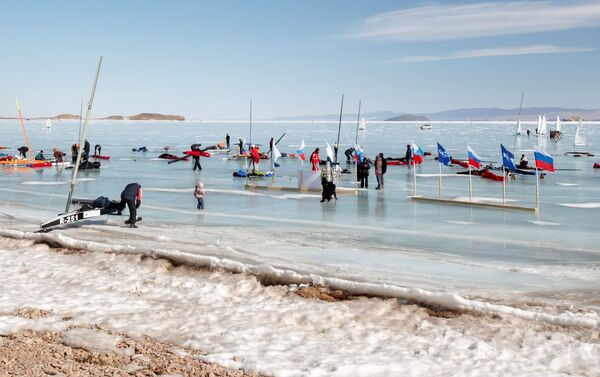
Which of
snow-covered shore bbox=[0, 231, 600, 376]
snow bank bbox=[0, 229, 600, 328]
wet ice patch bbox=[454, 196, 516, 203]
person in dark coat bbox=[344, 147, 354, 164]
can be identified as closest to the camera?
snow-covered shore bbox=[0, 231, 600, 376]

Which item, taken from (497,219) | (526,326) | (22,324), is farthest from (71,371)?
(497,219)

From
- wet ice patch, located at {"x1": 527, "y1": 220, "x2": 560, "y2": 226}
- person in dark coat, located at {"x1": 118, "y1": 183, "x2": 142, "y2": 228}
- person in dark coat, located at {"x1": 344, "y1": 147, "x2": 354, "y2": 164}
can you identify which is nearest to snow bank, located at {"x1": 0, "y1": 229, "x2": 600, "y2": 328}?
person in dark coat, located at {"x1": 118, "y1": 183, "x2": 142, "y2": 228}

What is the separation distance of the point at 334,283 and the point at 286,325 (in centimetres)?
193

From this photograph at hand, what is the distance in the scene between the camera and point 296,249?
15500 mm

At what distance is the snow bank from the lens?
9.65 metres

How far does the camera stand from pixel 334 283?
38.1ft

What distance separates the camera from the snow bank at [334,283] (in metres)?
9.65

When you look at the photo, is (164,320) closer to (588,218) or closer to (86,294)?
(86,294)

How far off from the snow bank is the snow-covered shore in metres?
0.09

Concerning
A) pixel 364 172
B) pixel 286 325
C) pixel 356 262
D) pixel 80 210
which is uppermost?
pixel 364 172

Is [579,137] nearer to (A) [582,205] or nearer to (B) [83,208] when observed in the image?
(A) [582,205]

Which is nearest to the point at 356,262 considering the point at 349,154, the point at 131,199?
the point at 131,199

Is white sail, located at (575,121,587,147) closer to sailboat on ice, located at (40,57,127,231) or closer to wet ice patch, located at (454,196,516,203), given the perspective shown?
wet ice patch, located at (454,196,516,203)

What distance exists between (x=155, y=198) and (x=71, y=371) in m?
18.4
